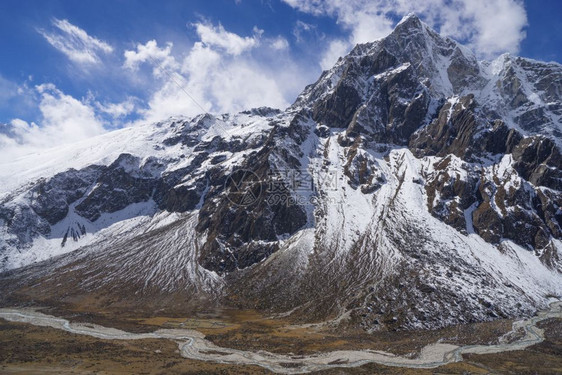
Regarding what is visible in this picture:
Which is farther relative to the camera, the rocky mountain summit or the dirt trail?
the rocky mountain summit

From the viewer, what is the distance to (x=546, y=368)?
60.8m

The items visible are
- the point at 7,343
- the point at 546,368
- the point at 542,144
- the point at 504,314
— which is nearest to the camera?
the point at 546,368

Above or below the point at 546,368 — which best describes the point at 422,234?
above

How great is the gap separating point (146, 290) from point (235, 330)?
197ft

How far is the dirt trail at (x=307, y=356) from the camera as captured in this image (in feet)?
212

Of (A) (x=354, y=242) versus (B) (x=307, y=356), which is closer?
(B) (x=307, y=356)

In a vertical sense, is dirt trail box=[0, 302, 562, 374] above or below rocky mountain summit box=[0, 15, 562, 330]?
below

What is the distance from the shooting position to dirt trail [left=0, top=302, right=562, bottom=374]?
64688 mm

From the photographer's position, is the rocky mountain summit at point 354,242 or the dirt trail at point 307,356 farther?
the rocky mountain summit at point 354,242

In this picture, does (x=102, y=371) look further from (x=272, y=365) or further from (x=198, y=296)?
(x=198, y=296)

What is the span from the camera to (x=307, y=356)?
69.1 m

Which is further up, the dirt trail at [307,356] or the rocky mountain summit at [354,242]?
the rocky mountain summit at [354,242]

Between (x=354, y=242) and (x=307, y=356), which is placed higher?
(x=354, y=242)

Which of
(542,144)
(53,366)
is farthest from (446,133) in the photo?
(53,366)
